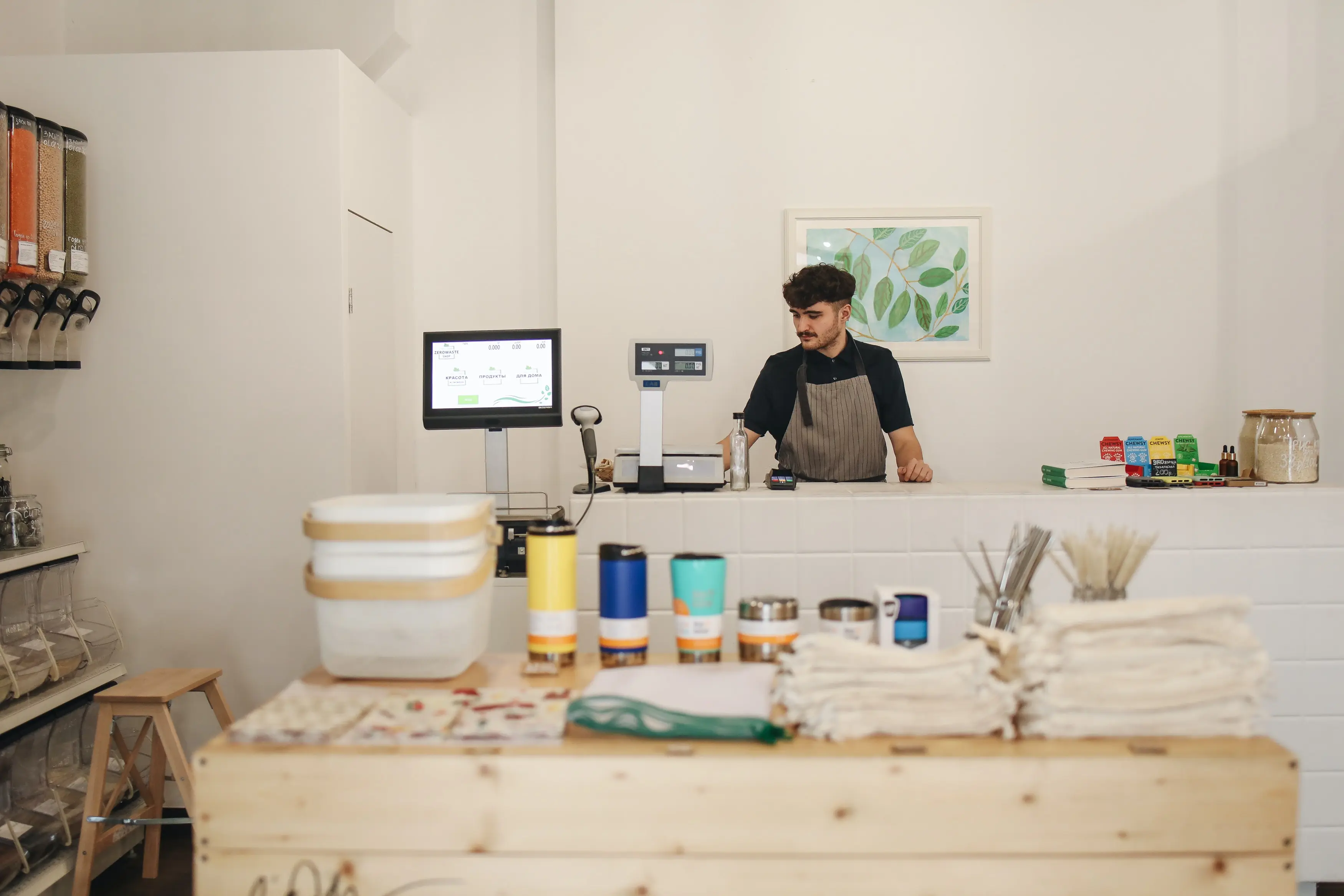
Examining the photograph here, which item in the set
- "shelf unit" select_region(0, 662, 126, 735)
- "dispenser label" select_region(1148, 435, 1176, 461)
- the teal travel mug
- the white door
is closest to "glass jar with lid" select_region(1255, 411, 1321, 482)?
"dispenser label" select_region(1148, 435, 1176, 461)

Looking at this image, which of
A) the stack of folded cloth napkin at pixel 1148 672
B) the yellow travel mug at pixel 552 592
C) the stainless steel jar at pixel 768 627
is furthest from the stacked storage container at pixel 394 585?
the stack of folded cloth napkin at pixel 1148 672

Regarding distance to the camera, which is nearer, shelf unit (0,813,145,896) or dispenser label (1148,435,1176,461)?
shelf unit (0,813,145,896)

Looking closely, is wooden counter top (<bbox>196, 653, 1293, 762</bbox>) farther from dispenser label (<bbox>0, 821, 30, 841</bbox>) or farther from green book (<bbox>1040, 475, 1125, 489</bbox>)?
dispenser label (<bbox>0, 821, 30, 841</bbox>)

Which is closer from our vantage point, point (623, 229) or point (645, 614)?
point (645, 614)

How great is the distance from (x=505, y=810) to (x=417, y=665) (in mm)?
377

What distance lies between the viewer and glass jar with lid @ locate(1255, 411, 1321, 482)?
2.55m

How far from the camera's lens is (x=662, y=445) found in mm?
2459

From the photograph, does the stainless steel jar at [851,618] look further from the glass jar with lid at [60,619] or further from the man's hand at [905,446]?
the glass jar with lid at [60,619]

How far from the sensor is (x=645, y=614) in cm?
160

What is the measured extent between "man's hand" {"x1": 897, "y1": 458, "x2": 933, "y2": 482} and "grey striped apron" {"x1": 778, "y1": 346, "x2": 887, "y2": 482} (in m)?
0.54

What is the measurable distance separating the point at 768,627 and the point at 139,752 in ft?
7.82

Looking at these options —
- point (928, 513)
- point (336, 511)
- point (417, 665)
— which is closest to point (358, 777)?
point (417, 665)

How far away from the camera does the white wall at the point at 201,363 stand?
318 centimetres

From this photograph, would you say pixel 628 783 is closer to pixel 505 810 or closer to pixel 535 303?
pixel 505 810
